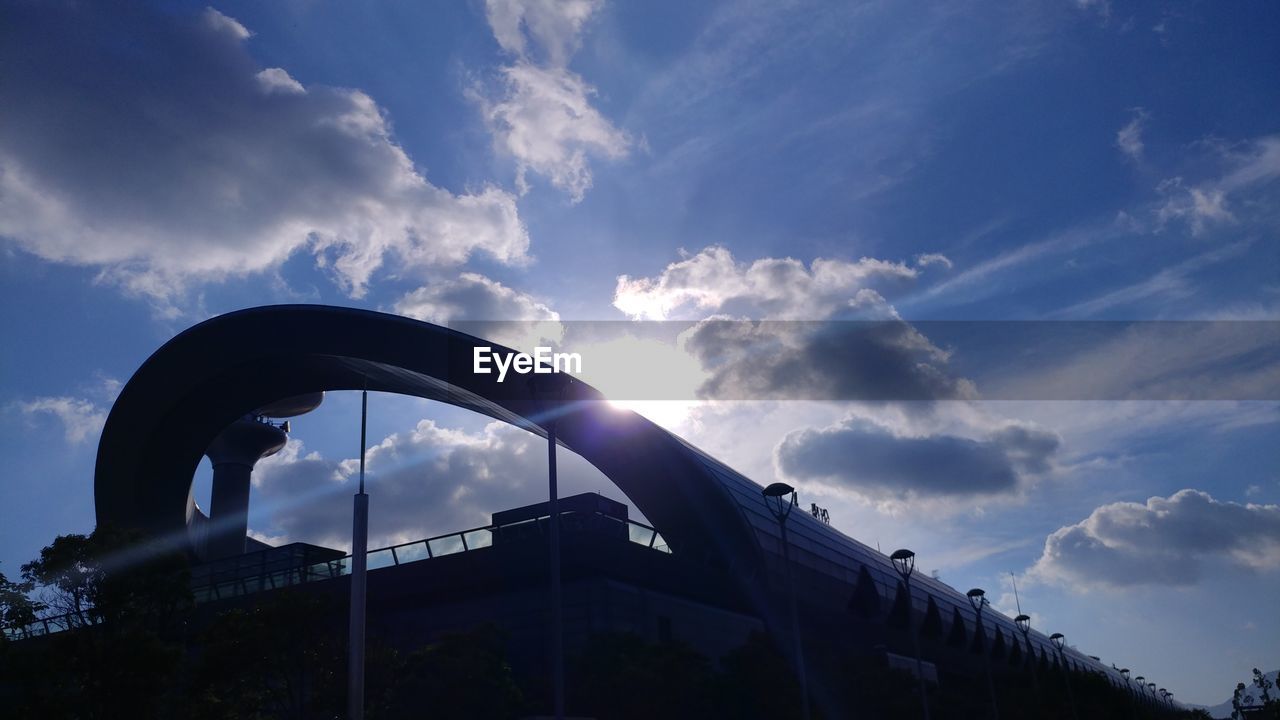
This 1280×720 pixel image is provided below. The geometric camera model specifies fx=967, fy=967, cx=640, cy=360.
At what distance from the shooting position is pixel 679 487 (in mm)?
58562

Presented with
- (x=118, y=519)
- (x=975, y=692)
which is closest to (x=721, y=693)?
(x=118, y=519)

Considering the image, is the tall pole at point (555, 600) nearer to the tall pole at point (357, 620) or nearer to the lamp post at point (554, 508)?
the lamp post at point (554, 508)

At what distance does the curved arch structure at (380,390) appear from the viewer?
52.0 meters

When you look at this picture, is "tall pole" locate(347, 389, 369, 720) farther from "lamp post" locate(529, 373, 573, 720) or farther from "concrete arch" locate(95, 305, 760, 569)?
"concrete arch" locate(95, 305, 760, 569)

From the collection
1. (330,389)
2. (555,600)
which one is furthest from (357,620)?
(330,389)

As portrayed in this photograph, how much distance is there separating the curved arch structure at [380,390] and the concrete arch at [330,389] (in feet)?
0.25

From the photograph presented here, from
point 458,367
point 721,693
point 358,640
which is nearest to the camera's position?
point 358,640

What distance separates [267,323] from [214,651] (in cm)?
2466

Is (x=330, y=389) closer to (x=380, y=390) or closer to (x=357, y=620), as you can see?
(x=380, y=390)

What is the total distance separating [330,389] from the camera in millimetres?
59500

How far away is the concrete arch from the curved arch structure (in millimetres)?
76

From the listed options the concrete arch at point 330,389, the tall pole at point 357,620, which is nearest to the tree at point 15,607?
the tall pole at point 357,620

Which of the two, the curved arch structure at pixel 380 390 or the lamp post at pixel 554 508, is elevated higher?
the curved arch structure at pixel 380 390

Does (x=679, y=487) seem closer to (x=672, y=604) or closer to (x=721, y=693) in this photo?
(x=672, y=604)
